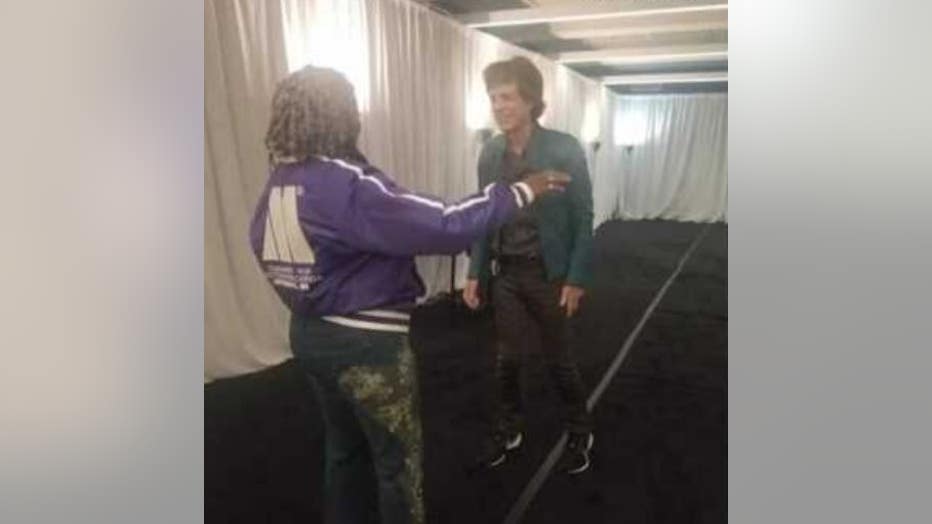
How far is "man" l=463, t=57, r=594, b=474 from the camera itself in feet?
3.35

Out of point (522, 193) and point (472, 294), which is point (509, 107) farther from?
point (472, 294)

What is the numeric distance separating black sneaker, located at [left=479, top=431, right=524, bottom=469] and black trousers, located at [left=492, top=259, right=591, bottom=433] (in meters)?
0.02

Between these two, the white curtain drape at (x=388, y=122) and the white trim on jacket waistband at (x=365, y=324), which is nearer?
the white curtain drape at (x=388, y=122)

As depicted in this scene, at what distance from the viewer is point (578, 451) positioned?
1.04m

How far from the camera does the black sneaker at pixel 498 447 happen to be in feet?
3.53

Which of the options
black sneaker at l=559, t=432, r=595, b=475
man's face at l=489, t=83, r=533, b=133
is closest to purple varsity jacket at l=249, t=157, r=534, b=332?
man's face at l=489, t=83, r=533, b=133

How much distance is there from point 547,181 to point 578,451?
1.09 ft

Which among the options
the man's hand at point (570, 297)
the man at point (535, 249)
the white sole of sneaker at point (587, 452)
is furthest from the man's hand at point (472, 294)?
the white sole of sneaker at point (587, 452)

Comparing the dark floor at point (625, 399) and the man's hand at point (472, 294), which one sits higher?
the man's hand at point (472, 294)

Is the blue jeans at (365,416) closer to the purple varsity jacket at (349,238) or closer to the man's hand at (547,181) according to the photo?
the purple varsity jacket at (349,238)

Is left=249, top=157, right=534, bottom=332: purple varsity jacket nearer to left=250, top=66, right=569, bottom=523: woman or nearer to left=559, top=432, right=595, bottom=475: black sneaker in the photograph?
left=250, top=66, right=569, bottom=523: woman

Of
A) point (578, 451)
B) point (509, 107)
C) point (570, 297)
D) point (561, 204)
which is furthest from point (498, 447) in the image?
point (509, 107)
